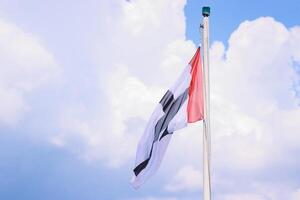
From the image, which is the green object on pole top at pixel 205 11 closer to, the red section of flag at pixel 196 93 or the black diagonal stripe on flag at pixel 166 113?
the red section of flag at pixel 196 93

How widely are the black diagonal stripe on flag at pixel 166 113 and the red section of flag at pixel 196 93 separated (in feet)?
1.12

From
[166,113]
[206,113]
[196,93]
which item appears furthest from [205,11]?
[166,113]

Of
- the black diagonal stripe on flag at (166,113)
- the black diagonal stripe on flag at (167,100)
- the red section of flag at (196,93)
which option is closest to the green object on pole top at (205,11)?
the red section of flag at (196,93)

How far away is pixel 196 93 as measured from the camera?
20.4 metres

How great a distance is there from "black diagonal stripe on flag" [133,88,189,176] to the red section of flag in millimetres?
340

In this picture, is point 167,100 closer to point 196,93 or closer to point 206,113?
point 196,93

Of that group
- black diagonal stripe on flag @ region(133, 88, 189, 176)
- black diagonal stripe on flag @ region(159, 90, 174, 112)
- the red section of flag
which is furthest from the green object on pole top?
black diagonal stripe on flag @ region(159, 90, 174, 112)

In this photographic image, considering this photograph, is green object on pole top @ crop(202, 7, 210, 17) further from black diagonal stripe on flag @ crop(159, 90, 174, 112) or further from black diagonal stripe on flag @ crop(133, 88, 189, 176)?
black diagonal stripe on flag @ crop(159, 90, 174, 112)

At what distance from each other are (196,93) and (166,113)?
1381 mm

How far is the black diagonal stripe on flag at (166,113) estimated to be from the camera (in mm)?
20594

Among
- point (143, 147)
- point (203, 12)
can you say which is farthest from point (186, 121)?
point (203, 12)

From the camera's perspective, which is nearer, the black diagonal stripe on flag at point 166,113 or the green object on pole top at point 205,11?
the green object on pole top at point 205,11

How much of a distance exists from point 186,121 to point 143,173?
2466 millimetres

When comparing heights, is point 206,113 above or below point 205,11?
below
